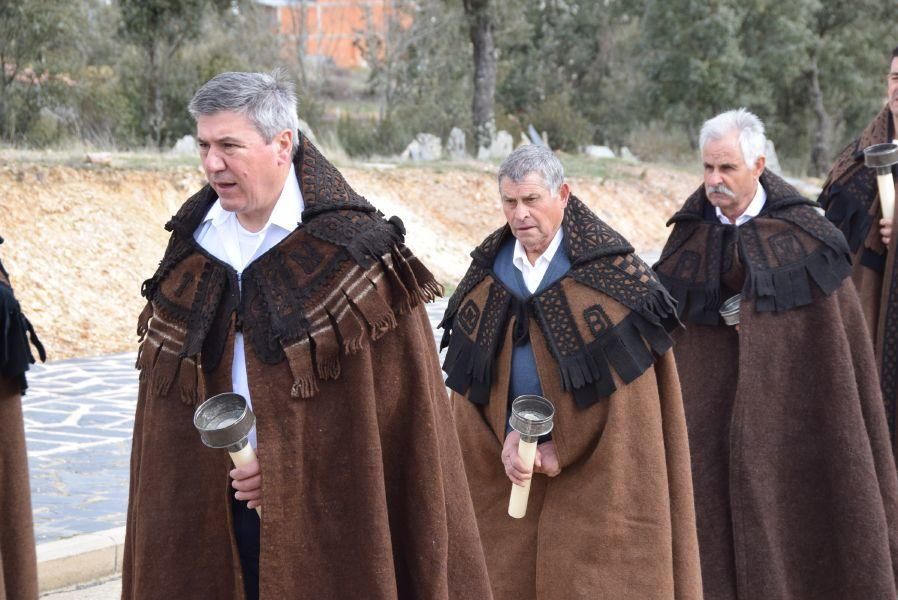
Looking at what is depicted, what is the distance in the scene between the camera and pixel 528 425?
189 inches

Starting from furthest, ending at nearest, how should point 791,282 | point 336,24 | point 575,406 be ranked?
1. point 336,24
2. point 791,282
3. point 575,406

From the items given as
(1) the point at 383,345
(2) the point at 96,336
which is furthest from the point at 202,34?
(1) the point at 383,345

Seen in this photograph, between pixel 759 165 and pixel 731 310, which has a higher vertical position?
pixel 759 165

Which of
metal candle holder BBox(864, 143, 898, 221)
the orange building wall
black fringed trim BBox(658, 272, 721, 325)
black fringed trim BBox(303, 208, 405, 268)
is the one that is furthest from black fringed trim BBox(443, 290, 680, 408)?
the orange building wall

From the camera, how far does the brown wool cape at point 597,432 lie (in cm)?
510

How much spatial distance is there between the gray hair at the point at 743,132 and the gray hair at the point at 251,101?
310 centimetres

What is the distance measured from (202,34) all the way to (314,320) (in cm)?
1944

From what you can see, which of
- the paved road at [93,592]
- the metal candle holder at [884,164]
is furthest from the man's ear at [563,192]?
the paved road at [93,592]

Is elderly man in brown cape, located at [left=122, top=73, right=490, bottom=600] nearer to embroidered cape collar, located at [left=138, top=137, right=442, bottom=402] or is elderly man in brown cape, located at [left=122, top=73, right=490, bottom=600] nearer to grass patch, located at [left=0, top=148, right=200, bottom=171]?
embroidered cape collar, located at [left=138, top=137, right=442, bottom=402]

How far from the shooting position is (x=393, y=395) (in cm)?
393

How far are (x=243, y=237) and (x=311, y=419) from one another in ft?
1.86

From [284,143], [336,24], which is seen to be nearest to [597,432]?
[284,143]

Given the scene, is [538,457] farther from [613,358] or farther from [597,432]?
[613,358]

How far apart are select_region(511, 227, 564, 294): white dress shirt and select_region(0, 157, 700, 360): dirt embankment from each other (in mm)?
9204
